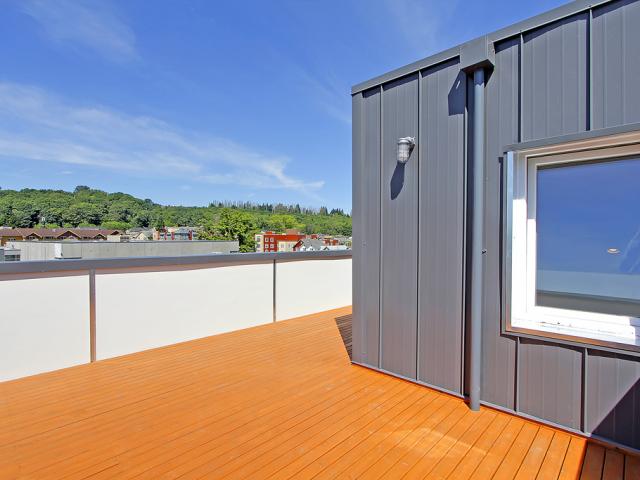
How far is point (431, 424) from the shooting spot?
207 cm

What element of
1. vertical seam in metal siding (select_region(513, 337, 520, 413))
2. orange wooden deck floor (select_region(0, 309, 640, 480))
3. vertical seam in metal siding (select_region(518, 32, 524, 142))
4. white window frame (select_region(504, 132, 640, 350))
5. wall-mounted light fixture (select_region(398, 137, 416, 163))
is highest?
vertical seam in metal siding (select_region(518, 32, 524, 142))

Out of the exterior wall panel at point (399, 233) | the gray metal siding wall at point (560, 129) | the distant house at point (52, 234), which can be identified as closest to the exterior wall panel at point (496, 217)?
the gray metal siding wall at point (560, 129)

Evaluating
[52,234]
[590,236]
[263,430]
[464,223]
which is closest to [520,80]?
[464,223]

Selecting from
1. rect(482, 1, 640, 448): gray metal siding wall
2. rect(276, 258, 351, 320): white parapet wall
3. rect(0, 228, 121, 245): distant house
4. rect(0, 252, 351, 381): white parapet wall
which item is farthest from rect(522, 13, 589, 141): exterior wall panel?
rect(0, 228, 121, 245): distant house

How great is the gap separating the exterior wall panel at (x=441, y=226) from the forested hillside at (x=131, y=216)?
18320 millimetres

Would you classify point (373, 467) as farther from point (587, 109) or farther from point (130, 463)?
point (587, 109)

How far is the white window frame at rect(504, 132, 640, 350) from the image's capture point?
6.43ft

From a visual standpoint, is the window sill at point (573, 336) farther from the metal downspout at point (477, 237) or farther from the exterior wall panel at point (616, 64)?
the exterior wall panel at point (616, 64)

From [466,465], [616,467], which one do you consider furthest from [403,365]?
[616,467]

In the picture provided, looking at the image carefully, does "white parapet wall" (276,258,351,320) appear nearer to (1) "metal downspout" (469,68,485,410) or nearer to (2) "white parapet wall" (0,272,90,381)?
(2) "white parapet wall" (0,272,90,381)

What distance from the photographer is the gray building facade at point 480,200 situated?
5.96 feet

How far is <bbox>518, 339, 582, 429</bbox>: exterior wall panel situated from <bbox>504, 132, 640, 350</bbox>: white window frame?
10 centimetres

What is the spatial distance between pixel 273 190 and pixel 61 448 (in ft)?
200

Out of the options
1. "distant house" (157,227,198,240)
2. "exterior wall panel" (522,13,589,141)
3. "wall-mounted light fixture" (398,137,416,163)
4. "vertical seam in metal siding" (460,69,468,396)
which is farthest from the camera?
"distant house" (157,227,198,240)
